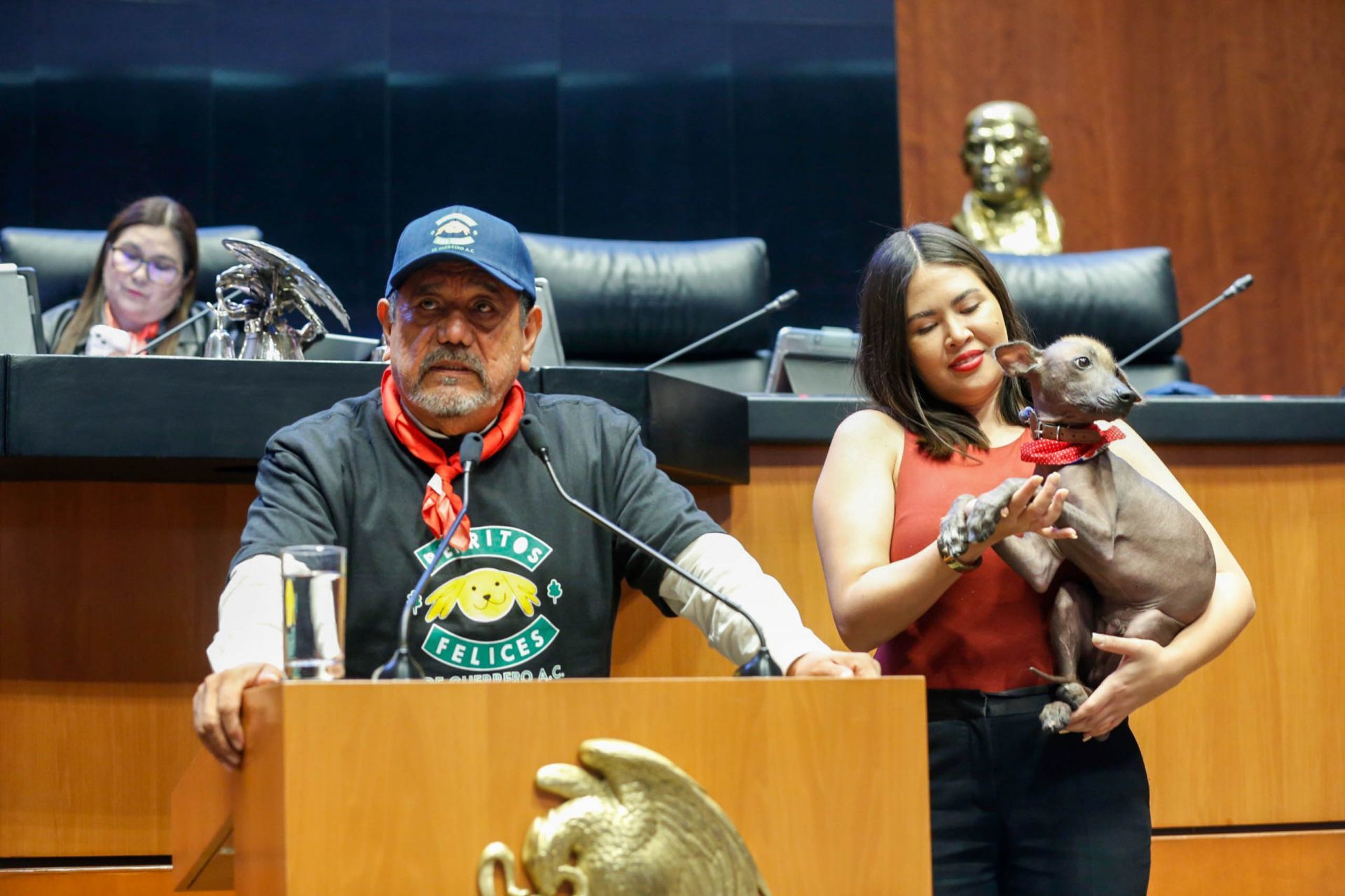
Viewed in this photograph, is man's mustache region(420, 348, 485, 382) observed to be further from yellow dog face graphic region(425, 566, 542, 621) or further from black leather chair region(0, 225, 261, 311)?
black leather chair region(0, 225, 261, 311)

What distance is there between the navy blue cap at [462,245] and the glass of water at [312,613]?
527 millimetres

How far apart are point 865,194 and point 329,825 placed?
15.0ft

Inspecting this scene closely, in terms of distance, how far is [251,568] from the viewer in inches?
60.6

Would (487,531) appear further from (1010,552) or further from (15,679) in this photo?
(15,679)

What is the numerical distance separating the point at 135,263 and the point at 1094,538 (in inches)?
99.1

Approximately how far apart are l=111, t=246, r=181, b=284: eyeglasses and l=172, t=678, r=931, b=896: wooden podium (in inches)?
91.3

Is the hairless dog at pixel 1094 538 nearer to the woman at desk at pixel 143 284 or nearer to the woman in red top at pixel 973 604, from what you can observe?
the woman in red top at pixel 973 604

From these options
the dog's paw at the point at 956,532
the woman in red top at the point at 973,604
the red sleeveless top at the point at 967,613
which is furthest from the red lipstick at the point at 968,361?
the dog's paw at the point at 956,532

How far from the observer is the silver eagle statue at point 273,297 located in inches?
100

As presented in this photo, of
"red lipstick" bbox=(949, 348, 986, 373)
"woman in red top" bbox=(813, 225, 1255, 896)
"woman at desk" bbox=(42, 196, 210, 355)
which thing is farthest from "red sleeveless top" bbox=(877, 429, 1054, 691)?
"woman at desk" bbox=(42, 196, 210, 355)

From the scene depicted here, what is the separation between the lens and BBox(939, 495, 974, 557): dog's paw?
1.52 metres

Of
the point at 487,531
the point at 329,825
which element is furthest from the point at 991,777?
the point at 329,825

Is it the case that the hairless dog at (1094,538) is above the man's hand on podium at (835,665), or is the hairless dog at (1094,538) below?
above

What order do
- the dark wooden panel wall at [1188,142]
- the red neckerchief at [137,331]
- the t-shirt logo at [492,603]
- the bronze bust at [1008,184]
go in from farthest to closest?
the dark wooden panel wall at [1188,142] < the bronze bust at [1008,184] < the red neckerchief at [137,331] < the t-shirt logo at [492,603]
